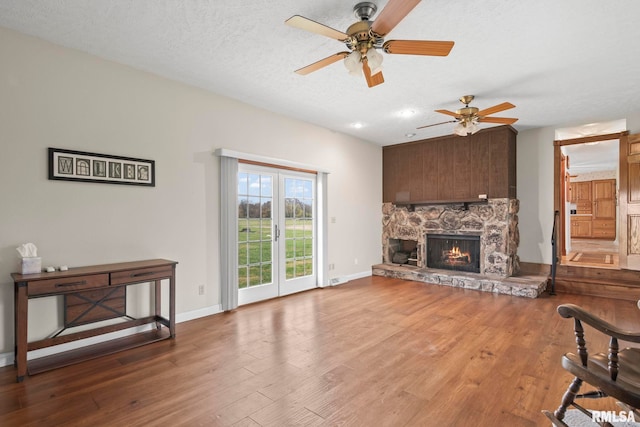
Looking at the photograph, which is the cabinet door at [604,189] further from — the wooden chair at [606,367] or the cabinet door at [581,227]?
the wooden chair at [606,367]

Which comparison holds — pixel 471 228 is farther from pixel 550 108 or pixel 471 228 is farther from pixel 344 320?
pixel 344 320

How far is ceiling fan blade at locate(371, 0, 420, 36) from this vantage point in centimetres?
203

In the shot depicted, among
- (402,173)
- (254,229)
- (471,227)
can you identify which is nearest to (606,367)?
(254,229)

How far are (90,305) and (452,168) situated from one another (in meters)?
6.19

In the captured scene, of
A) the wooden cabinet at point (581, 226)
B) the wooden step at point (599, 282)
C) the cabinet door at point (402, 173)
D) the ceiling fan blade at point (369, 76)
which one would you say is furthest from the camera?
the wooden cabinet at point (581, 226)

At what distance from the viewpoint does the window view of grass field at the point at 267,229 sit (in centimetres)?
471

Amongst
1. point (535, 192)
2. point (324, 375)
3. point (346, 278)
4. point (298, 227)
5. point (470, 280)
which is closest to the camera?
point (324, 375)

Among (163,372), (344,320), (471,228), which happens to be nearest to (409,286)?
(471,228)

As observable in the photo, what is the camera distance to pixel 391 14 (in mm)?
2176

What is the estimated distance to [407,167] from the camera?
7035 millimetres

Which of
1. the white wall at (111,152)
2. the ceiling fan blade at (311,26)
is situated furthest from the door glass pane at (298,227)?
the ceiling fan blade at (311,26)

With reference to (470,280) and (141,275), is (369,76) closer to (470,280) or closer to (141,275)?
(141,275)

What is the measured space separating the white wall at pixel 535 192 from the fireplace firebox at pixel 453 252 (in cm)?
86

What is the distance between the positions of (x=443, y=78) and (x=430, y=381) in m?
3.26
